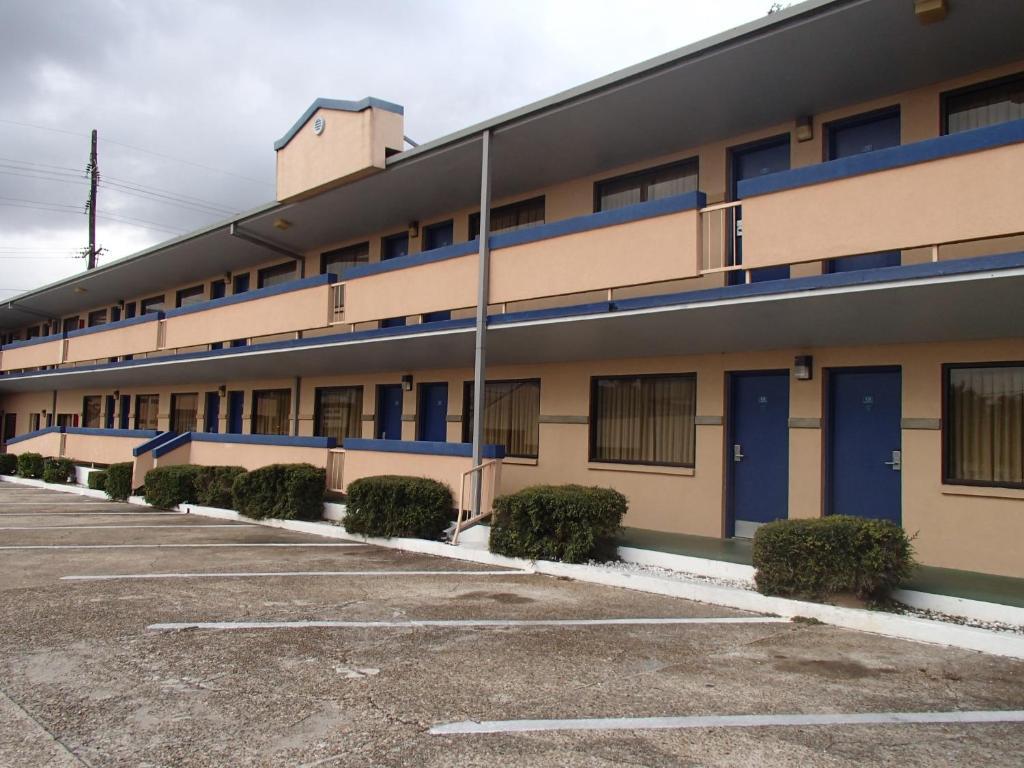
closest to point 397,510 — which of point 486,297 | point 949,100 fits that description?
point 486,297

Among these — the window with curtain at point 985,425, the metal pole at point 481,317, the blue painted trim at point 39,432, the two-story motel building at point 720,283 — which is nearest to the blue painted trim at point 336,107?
the two-story motel building at point 720,283

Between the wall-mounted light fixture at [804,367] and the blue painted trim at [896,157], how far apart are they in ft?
8.38

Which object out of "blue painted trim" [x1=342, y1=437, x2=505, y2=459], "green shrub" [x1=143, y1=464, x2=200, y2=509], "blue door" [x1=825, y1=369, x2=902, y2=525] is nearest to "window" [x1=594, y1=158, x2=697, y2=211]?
"blue door" [x1=825, y1=369, x2=902, y2=525]

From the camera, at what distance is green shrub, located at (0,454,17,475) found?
2647 centimetres

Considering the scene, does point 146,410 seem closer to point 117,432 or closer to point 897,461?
point 117,432

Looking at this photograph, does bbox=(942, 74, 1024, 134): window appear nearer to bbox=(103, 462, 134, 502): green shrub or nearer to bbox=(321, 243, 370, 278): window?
bbox=(321, 243, 370, 278): window

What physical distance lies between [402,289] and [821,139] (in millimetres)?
6999

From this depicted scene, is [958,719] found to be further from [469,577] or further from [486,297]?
[486,297]

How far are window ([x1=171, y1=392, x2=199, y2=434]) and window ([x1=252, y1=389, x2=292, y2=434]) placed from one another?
3.78 meters

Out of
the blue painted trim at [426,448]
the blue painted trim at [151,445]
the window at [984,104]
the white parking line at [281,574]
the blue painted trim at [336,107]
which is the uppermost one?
the blue painted trim at [336,107]

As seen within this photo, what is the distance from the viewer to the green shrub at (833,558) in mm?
7215

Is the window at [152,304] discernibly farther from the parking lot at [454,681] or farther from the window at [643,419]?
the window at [643,419]

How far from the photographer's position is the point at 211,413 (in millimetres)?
23750

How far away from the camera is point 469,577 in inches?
368
